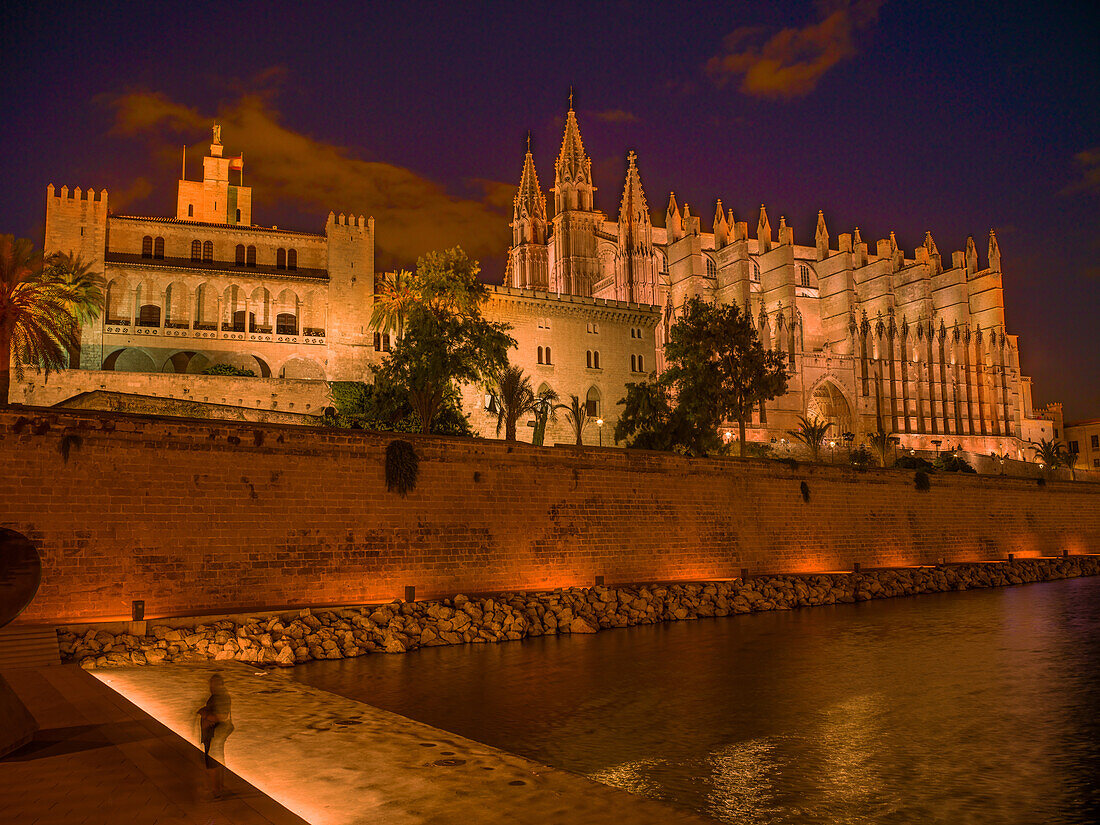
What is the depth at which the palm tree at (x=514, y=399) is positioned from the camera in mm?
33625

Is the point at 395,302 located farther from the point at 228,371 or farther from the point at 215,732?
the point at 215,732

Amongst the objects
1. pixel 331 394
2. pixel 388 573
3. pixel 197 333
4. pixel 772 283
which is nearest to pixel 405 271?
pixel 331 394

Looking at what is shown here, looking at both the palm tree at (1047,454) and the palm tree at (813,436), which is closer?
the palm tree at (813,436)

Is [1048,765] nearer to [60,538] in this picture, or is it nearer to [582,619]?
[582,619]

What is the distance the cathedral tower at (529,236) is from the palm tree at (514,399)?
18200 mm

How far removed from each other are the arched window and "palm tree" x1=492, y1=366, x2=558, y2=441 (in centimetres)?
201

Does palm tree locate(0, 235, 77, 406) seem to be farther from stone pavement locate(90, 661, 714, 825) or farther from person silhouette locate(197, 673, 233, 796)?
person silhouette locate(197, 673, 233, 796)

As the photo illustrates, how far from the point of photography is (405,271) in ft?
126

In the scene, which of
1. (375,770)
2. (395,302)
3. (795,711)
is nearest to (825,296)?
(395,302)

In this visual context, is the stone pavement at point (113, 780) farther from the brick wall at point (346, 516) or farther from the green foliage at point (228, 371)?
the green foliage at point (228, 371)

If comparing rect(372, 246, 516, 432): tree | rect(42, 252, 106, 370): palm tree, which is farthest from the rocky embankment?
rect(42, 252, 106, 370): palm tree

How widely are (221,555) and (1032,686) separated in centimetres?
1451

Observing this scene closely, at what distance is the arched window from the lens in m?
46.1

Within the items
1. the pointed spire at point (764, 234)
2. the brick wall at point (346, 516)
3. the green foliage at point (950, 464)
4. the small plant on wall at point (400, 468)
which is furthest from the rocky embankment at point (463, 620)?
the pointed spire at point (764, 234)
